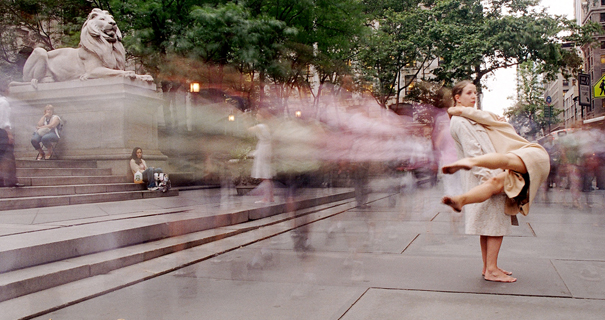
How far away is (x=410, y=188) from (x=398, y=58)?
50.3 feet

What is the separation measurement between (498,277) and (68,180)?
314 inches

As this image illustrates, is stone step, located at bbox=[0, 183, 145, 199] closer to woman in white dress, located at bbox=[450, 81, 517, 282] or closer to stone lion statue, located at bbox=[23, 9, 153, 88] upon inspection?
stone lion statue, located at bbox=[23, 9, 153, 88]

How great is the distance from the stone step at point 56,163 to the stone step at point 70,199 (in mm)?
1619

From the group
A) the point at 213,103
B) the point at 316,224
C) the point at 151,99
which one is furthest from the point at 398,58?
the point at 316,224

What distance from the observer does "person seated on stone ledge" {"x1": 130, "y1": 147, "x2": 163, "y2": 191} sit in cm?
1084

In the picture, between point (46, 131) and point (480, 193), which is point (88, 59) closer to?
point (46, 131)

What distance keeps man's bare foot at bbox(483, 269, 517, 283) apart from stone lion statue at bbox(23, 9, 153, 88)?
9.75 meters

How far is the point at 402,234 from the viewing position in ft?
23.7

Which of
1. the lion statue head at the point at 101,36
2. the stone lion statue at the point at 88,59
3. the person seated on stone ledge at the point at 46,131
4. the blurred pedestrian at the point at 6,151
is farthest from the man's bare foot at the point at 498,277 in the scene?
the lion statue head at the point at 101,36

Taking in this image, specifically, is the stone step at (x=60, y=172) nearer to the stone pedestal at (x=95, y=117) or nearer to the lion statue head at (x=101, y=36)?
the stone pedestal at (x=95, y=117)

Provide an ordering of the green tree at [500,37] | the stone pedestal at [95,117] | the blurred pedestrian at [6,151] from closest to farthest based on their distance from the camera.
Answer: the blurred pedestrian at [6,151], the stone pedestal at [95,117], the green tree at [500,37]

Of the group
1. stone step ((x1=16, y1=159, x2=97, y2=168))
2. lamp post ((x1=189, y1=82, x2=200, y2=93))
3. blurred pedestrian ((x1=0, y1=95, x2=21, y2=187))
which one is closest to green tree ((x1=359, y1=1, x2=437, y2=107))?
lamp post ((x1=189, y1=82, x2=200, y2=93))

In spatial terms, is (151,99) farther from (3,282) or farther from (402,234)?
(3,282)

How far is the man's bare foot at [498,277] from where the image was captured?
14.2 ft
